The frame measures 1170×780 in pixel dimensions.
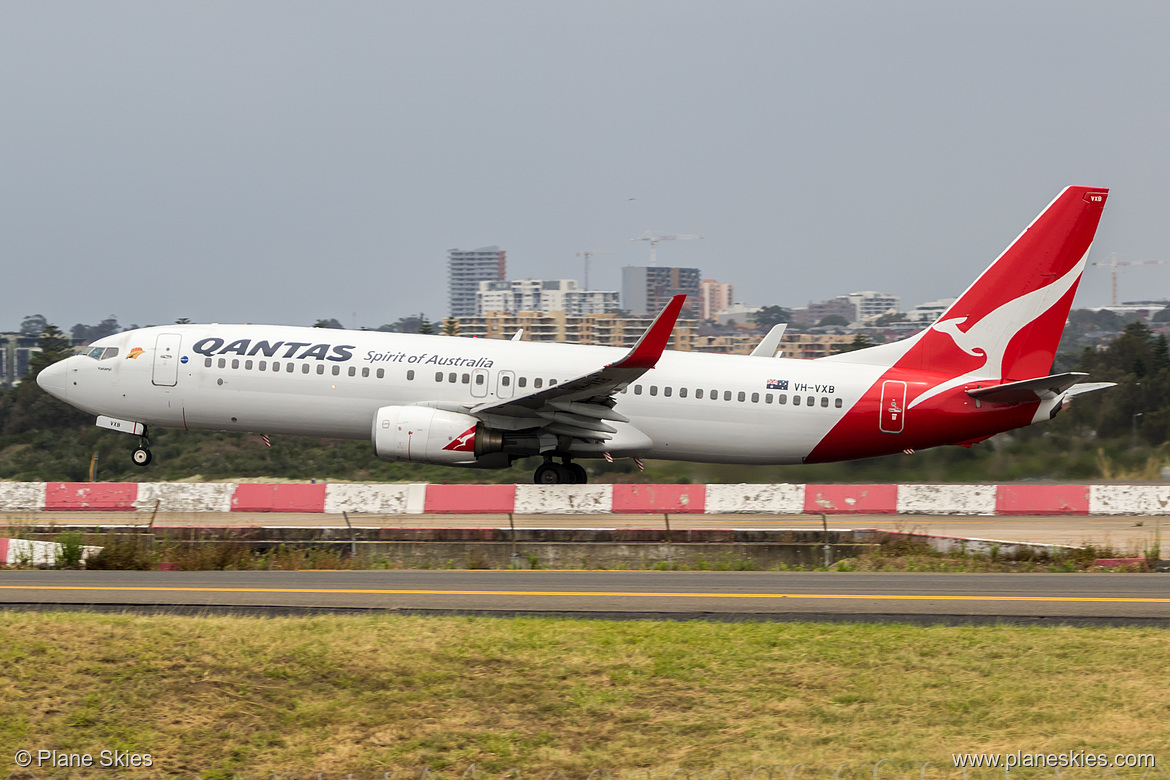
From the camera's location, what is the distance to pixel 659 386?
2653 centimetres

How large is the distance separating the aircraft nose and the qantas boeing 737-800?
4.51 ft

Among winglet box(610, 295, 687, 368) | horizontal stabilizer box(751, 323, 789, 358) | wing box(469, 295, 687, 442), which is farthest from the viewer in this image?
horizontal stabilizer box(751, 323, 789, 358)

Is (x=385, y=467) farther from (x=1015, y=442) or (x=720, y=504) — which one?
(x=1015, y=442)

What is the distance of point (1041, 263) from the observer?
2598 centimetres

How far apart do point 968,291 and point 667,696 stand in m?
19.0

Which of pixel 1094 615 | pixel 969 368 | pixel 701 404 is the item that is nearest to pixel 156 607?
pixel 1094 615

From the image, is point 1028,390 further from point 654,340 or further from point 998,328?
point 654,340

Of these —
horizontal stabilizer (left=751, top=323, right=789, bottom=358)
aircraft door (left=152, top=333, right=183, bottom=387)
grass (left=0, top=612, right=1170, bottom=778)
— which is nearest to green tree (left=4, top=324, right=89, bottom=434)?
aircraft door (left=152, top=333, right=183, bottom=387)

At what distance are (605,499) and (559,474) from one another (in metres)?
2.74

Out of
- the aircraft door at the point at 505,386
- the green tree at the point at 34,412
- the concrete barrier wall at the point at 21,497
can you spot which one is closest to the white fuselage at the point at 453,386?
the aircraft door at the point at 505,386

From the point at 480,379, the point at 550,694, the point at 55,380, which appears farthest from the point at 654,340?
the point at 55,380

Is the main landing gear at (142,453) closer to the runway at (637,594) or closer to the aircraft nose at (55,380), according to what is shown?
the aircraft nose at (55,380)

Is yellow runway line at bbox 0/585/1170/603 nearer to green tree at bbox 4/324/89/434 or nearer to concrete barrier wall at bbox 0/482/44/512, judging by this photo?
concrete barrier wall at bbox 0/482/44/512

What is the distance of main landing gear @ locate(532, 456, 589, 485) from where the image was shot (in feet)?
88.3
